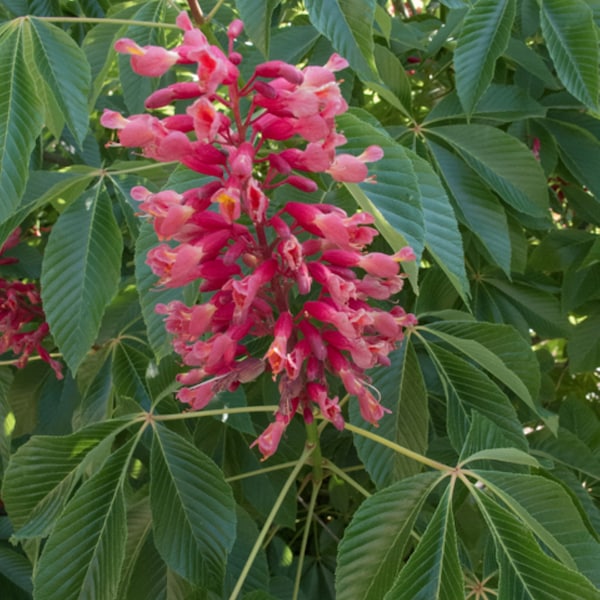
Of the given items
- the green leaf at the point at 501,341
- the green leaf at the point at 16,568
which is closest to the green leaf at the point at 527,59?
the green leaf at the point at 501,341

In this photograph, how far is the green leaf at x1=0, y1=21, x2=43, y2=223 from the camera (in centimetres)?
113

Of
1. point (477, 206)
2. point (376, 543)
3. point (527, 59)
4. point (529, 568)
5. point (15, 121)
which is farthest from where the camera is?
point (527, 59)

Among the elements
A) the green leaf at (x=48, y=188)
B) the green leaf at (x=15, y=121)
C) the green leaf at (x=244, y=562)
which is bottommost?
the green leaf at (x=244, y=562)

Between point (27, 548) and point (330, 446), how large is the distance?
779 mm

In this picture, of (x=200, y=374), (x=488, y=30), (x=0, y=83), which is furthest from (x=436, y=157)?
(x=0, y=83)

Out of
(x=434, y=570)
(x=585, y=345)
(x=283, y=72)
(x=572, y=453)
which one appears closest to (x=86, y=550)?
(x=434, y=570)

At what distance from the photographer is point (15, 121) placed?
1.16 m

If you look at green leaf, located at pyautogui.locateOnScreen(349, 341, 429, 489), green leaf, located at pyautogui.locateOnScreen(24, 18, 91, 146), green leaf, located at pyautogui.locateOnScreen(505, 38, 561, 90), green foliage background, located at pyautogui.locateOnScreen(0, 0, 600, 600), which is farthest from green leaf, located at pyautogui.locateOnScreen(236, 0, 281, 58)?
green leaf, located at pyautogui.locateOnScreen(505, 38, 561, 90)

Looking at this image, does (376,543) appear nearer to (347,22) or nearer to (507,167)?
(347,22)

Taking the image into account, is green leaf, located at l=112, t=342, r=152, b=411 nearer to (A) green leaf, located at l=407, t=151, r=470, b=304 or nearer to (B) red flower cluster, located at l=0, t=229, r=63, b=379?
(B) red flower cluster, located at l=0, t=229, r=63, b=379

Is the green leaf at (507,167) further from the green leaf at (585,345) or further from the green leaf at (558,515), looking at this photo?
the green leaf at (558,515)

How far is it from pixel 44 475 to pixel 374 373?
58 centimetres

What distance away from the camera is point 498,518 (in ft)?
3.29

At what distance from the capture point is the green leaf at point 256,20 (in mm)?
1101
